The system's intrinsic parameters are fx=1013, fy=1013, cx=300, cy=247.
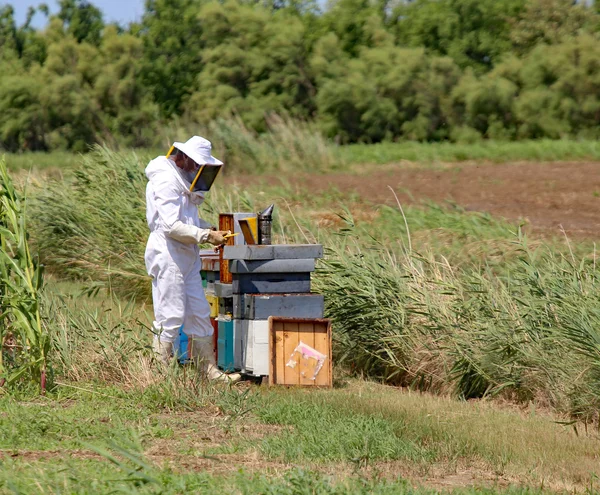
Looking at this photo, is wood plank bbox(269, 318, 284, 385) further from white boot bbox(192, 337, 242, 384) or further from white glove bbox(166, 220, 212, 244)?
white glove bbox(166, 220, 212, 244)

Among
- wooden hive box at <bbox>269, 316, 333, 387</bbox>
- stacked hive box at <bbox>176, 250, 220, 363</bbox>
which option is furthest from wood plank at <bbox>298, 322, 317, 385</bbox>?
stacked hive box at <bbox>176, 250, 220, 363</bbox>

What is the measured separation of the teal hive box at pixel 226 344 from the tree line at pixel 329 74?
26.7 meters

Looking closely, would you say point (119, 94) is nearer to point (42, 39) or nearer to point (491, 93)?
point (42, 39)

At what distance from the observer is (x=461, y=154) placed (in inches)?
1117

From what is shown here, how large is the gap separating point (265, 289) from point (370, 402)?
4.96 ft

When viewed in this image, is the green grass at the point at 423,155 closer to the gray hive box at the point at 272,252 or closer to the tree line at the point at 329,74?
the tree line at the point at 329,74

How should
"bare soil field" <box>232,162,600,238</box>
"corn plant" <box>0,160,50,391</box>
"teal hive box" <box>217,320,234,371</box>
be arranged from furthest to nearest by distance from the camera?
"bare soil field" <box>232,162,600,238</box>
"teal hive box" <box>217,320,234,371</box>
"corn plant" <box>0,160,50,391</box>

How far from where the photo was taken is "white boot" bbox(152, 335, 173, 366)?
26.1 ft

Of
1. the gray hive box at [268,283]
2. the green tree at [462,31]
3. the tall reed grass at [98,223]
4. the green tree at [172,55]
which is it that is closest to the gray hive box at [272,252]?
the gray hive box at [268,283]

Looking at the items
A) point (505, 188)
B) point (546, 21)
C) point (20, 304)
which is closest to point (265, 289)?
point (20, 304)

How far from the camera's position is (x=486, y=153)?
28172 millimetres

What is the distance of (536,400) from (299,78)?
122ft

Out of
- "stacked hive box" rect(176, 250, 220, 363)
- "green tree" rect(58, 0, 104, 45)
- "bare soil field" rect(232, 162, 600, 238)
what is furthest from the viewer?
"green tree" rect(58, 0, 104, 45)

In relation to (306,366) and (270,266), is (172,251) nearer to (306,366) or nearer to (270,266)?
(270,266)
